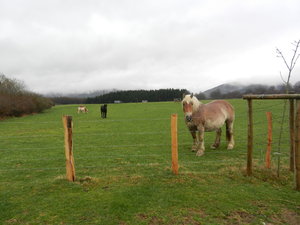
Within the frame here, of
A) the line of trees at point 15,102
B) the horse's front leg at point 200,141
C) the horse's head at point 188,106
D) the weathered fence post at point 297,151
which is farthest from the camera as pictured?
the line of trees at point 15,102

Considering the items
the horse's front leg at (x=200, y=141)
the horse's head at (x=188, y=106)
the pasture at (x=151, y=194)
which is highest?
the horse's head at (x=188, y=106)

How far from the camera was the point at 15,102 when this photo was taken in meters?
33.3

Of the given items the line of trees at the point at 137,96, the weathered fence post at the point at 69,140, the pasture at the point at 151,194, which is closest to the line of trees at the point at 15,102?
the pasture at the point at 151,194

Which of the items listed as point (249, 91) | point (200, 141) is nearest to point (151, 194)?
point (200, 141)

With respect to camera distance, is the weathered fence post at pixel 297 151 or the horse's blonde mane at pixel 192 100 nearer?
the weathered fence post at pixel 297 151

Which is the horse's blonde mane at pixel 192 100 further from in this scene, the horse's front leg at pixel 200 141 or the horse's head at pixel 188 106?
the horse's front leg at pixel 200 141

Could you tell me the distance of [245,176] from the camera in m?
5.23

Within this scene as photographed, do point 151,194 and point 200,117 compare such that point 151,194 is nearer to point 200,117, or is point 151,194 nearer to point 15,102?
point 200,117

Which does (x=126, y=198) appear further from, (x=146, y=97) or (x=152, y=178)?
(x=146, y=97)

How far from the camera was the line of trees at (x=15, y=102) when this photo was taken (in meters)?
31.9

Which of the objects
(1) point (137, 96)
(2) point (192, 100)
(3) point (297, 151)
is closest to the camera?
(3) point (297, 151)

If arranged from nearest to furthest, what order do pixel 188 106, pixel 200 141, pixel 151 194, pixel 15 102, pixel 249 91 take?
pixel 151 194 < pixel 188 106 < pixel 200 141 < pixel 249 91 < pixel 15 102

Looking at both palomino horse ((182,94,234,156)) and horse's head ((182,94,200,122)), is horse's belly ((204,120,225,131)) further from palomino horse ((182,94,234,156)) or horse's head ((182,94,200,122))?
horse's head ((182,94,200,122))

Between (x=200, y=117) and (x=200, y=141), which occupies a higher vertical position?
(x=200, y=117)
